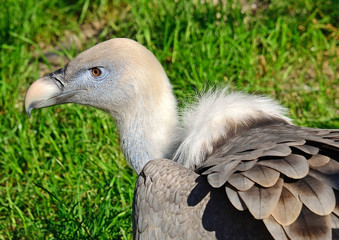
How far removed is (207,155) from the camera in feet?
14.0

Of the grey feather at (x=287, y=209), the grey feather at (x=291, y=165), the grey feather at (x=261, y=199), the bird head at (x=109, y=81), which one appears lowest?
the grey feather at (x=287, y=209)

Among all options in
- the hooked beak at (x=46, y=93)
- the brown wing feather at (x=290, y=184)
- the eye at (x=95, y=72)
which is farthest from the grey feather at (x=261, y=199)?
the hooked beak at (x=46, y=93)

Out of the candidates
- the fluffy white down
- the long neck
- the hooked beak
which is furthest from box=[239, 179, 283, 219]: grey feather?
the hooked beak

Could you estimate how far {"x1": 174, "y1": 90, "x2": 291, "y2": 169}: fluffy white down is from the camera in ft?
14.1

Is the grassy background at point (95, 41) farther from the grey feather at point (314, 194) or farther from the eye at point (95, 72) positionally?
the grey feather at point (314, 194)

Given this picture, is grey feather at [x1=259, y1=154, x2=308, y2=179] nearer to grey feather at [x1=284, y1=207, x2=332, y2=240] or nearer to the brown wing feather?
the brown wing feather

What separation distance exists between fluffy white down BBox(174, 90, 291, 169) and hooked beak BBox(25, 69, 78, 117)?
858 millimetres

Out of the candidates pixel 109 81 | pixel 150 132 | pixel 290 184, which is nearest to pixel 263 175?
pixel 290 184

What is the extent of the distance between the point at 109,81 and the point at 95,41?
114 inches

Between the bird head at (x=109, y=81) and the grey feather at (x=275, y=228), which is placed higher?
the bird head at (x=109, y=81)

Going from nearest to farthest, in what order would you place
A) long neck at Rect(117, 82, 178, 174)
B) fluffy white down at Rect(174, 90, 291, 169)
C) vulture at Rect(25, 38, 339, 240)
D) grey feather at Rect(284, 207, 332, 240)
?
1. grey feather at Rect(284, 207, 332, 240)
2. vulture at Rect(25, 38, 339, 240)
3. fluffy white down at Rect(174, 90, 291, 169)
4. long neck at Rect(117, 82, 178, 174)

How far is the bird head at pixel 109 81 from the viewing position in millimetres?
4555

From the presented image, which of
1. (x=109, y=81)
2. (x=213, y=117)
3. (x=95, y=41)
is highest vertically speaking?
(x=109, y=81)

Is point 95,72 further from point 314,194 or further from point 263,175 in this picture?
point 314,194
